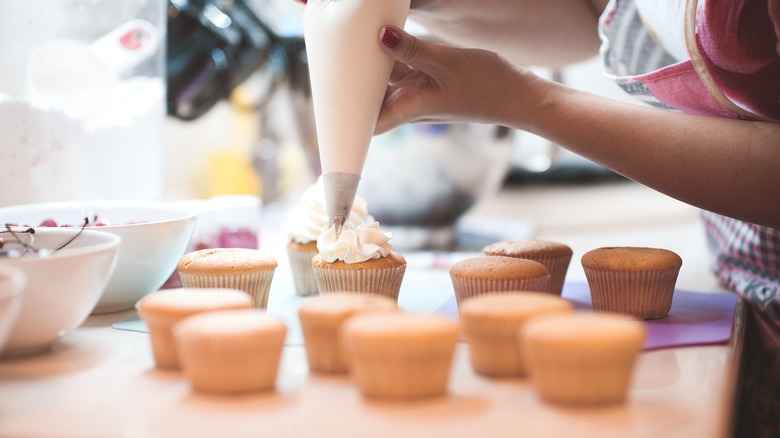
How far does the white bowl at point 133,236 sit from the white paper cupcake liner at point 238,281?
51mm

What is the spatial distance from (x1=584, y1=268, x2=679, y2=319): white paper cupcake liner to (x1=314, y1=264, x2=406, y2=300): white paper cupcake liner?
28 cm

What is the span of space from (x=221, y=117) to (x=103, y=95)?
101cm

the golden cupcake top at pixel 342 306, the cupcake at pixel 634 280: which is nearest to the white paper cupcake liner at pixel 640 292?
the cupcake at pixel 634 280

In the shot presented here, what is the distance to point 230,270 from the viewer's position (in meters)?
0.92

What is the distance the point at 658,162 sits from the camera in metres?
0.92

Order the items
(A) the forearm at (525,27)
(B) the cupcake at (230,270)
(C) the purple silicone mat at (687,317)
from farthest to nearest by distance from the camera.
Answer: (A) the forearm at (525,27), (B) the cupcake at (230,270), (C) the purple silicone mat at (687,317)

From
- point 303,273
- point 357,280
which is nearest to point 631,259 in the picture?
point 357,280

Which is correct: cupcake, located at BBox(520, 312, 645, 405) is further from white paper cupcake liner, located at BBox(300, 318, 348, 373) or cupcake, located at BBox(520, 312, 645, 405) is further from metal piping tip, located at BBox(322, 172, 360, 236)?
metal piping tip, located at BBox(322, 172, 360, 236)

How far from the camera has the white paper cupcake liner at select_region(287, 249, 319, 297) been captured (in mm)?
1118

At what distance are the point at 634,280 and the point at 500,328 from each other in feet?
1.01

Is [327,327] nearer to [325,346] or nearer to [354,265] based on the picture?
[325,346]

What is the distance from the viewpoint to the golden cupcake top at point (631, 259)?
93 cm

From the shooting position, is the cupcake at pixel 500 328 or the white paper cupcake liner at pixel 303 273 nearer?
the cupcake at pixel 500 328

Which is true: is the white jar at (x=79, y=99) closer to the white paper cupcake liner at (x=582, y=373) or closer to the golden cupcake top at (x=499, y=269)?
the golden cupcake top at (x=499, y=269)
